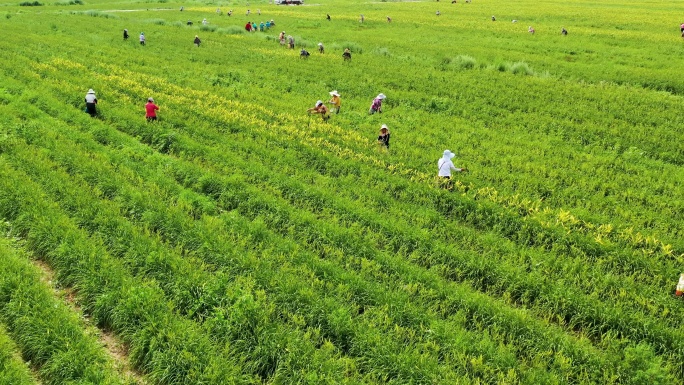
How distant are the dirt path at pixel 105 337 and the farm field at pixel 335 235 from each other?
0.03 m

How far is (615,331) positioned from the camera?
8.00 m

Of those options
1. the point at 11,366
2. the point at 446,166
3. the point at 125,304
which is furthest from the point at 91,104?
the point at 446,166

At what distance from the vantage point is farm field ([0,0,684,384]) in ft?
23.7

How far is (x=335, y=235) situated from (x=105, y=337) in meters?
4.85

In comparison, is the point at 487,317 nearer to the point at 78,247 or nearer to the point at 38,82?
the point at 78,247

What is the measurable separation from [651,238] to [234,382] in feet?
31.2

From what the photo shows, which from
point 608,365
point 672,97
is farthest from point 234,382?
point 672,97

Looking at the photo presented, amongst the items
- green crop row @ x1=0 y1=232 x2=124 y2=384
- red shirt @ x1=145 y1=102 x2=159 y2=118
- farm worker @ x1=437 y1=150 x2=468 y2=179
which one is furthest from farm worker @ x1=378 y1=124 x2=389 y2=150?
green crop row @ x1=0 y1=232 x2=124 y2=384

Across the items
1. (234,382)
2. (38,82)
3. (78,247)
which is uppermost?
(38,82)

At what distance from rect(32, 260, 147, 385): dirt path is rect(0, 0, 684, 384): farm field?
0.03 metres

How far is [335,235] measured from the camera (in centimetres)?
1031

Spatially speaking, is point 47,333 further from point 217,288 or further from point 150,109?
point 150,109

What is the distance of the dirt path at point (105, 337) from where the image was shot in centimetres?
699

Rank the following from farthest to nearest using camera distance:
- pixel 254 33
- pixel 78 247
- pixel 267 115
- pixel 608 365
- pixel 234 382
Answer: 1. pixel 254 33
2. pixel 267 115
3. pixel 78 247
4. pixel 608 365
5. pixel 234 382
